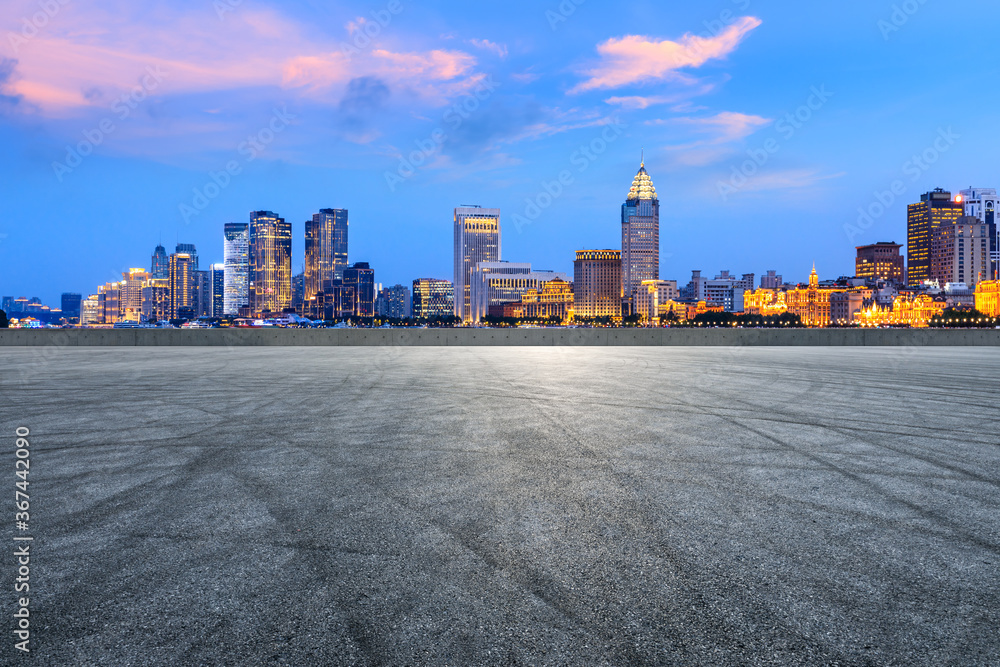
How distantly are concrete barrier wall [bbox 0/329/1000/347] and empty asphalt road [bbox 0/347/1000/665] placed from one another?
1047 inches

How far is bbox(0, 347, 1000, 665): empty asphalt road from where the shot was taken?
330 cm

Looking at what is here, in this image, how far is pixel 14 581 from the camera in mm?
4059

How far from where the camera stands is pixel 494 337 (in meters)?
39.8

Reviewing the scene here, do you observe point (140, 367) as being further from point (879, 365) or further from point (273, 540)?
point (879, 365)

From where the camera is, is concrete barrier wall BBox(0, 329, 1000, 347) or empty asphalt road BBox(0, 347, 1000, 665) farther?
concrete barrier wall BBox(0, 329, 1000, 347)

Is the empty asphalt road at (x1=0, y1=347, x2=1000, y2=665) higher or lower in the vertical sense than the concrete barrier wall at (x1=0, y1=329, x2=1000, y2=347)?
lower

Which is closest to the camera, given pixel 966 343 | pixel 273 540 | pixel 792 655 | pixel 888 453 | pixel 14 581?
pixel 792 655

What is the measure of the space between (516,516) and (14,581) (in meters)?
3.47

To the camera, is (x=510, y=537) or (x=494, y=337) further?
(x=494, y=337)

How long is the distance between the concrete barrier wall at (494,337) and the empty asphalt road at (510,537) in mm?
26601

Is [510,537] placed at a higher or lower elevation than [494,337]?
lower

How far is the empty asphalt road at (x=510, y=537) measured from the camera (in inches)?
130

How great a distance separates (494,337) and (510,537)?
35038 millimetres

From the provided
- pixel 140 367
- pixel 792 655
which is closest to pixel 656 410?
pixel 792 655
